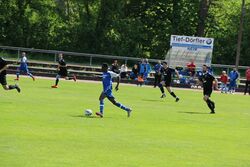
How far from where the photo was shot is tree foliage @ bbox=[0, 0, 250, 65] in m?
58.0

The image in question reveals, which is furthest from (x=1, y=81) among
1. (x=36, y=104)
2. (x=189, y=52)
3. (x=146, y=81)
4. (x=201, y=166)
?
(x=189, y=52)

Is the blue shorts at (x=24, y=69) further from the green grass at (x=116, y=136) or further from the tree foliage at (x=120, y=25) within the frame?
the green grass at (x=116, y=136)

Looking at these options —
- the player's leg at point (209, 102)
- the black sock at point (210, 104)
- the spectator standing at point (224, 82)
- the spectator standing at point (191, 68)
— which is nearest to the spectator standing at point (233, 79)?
the spectator standing at point (224, 82)

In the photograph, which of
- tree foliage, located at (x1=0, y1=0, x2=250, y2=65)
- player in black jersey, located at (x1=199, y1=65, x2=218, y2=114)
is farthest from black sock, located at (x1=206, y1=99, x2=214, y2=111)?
tree foliage, located at (x1=0, y1=0, x2=250, y2=65)

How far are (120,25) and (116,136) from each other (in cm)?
4236

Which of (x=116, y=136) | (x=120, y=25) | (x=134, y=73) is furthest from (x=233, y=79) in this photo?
(x=116, y=136)

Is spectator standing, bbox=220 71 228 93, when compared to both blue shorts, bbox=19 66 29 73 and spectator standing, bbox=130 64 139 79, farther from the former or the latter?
blue shorts, bbox=19 66 29 73

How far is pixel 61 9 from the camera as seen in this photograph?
61344mm

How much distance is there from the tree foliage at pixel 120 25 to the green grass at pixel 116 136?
31177mm

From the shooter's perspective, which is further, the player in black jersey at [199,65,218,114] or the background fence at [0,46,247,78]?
the background fence at [0,46,247,78]

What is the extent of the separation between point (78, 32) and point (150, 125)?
3998 centimetres

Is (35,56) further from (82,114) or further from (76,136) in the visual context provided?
(76,136)

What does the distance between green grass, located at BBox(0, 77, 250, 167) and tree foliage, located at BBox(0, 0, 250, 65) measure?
31177 mm

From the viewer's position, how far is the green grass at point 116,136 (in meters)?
13.4
